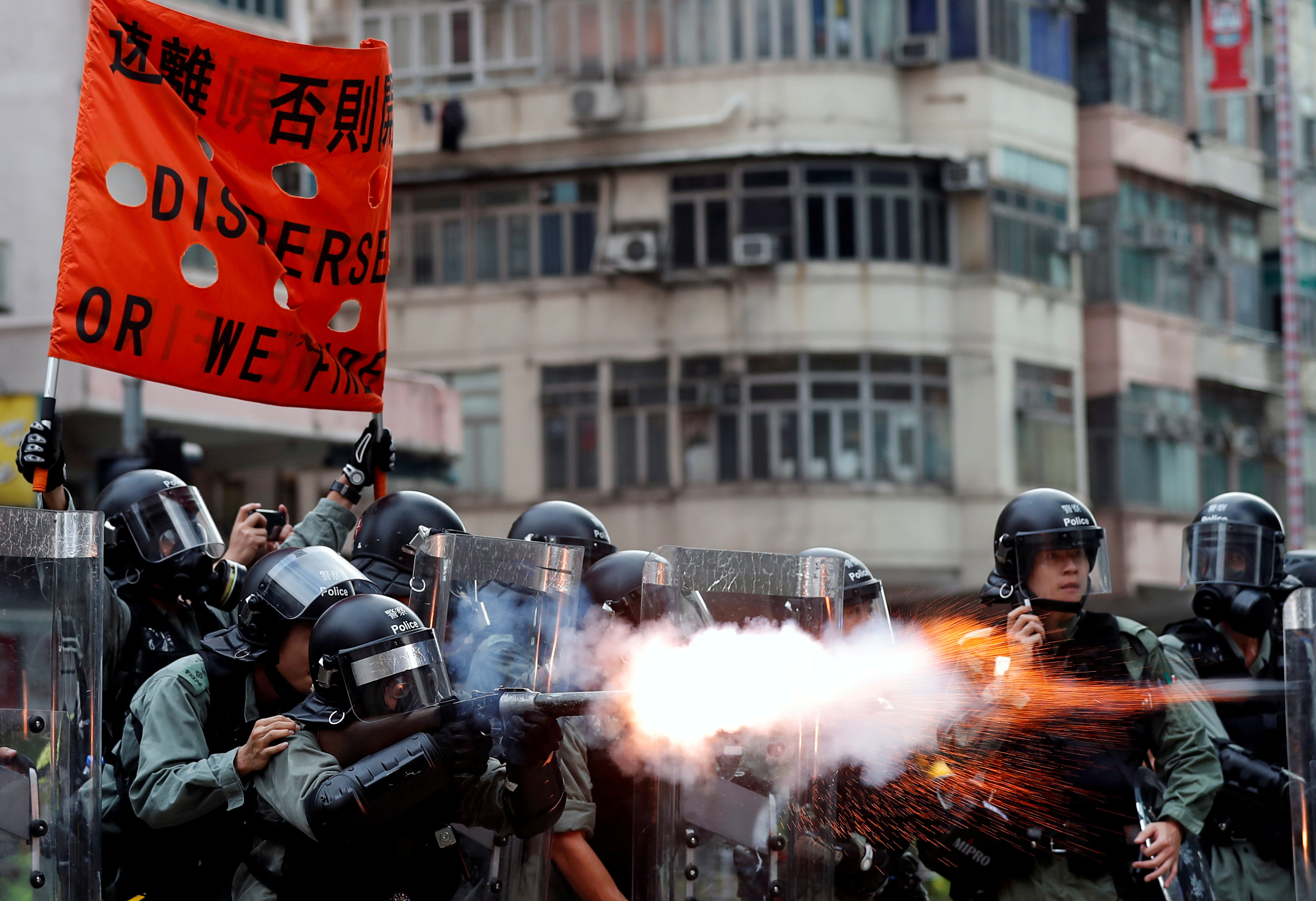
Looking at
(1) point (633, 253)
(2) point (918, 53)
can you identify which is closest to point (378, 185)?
(1) point (633, 253)

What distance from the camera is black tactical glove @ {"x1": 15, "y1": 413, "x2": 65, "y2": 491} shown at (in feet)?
17.3

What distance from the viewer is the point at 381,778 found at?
4258 millimetres

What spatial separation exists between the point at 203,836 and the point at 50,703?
64 centimetres

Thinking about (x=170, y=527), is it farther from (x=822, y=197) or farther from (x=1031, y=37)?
(x=1031, y=37)

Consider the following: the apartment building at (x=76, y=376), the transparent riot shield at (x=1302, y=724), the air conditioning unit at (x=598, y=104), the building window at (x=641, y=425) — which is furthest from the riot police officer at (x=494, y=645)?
the air conditioning unit at (x=598, y=104)

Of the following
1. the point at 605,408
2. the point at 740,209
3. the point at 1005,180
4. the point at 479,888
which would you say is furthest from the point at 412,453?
the point at 479,888

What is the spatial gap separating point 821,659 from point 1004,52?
68.4 ft

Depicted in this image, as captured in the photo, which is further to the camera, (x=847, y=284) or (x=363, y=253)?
(x=847, y=284)

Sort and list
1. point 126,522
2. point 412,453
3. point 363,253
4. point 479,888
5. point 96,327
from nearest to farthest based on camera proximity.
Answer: point 479,888, point 96,327, point 126,522, point 363,253, point 412,453

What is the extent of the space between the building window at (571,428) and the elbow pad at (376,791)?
19.2 m

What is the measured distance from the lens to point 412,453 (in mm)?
21156

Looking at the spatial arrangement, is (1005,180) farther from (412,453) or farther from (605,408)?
(412,453)

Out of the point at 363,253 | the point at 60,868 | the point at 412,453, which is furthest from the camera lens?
the point at 412,453

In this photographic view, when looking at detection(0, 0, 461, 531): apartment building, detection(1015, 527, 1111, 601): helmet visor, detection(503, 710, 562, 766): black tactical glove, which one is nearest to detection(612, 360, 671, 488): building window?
detection(0, 0, 461, 531): apartment building
